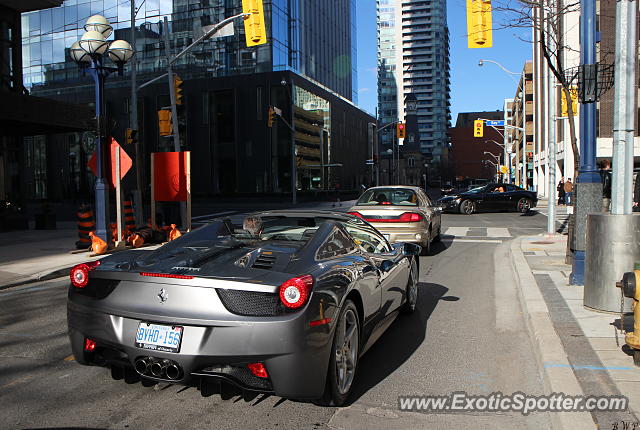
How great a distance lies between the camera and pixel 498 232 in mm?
17922

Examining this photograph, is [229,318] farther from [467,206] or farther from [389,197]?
[467,206]

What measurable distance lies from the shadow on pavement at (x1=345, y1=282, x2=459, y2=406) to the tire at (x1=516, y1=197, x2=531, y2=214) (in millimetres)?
21008

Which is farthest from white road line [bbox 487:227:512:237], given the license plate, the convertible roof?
the license plate

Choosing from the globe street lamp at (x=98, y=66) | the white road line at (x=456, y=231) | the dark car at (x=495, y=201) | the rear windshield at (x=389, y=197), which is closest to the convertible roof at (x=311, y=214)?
the rear windshield at (x=389, y=197)

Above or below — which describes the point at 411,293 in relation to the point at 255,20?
below

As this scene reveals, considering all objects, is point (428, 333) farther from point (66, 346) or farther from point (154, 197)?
point (154, 197)

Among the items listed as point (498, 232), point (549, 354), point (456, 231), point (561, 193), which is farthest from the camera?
point (561, 193)

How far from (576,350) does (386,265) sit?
186 centimetres

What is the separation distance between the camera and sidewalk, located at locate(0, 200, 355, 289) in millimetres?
9891

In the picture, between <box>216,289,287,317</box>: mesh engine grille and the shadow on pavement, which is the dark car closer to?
the shadow on pavement

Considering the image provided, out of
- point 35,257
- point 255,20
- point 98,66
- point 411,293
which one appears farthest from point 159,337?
point 255,20

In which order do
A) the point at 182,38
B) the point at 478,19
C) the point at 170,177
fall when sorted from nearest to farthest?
the point at 478,19 → the point at 170,177 → the point at 182,38

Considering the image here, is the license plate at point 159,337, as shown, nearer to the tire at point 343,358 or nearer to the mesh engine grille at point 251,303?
the mesh engine grille at point 251,303

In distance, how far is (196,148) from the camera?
177 ft
